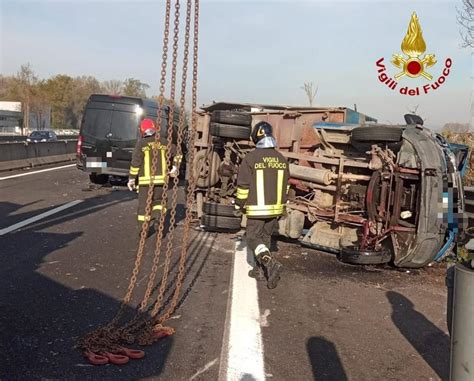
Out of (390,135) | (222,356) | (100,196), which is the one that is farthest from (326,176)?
(100,196)

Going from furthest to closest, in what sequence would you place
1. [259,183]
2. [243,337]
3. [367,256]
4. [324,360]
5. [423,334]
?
[367,256]
[259,183]
[423,334]
[243,337]
[324,360]

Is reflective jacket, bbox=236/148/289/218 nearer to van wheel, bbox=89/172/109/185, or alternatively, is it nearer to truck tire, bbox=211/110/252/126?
truck tire, bbox=211/110/252/126

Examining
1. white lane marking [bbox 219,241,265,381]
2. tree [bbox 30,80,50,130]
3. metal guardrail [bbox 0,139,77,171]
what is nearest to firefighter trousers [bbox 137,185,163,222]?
white lane marking [bbox 219,241,265,381]

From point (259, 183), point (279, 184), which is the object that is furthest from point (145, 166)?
point (279, 184)

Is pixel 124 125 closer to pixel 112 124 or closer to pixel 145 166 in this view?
pixel 112 124

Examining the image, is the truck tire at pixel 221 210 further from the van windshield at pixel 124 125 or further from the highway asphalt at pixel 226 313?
the van windshield at pixel 124 125

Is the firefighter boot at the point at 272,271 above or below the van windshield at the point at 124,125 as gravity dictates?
below

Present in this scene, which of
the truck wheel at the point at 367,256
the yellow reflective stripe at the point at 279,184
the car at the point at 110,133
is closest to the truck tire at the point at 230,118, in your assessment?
the yellow reflective stripe at the point at 279,184

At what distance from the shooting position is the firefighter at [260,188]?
235 inches

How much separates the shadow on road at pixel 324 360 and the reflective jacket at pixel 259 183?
206cm

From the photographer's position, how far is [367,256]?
6.49 metres

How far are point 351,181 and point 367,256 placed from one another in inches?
49.7

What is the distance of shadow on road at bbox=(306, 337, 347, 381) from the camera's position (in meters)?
3.61

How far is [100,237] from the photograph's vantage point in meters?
7.92
